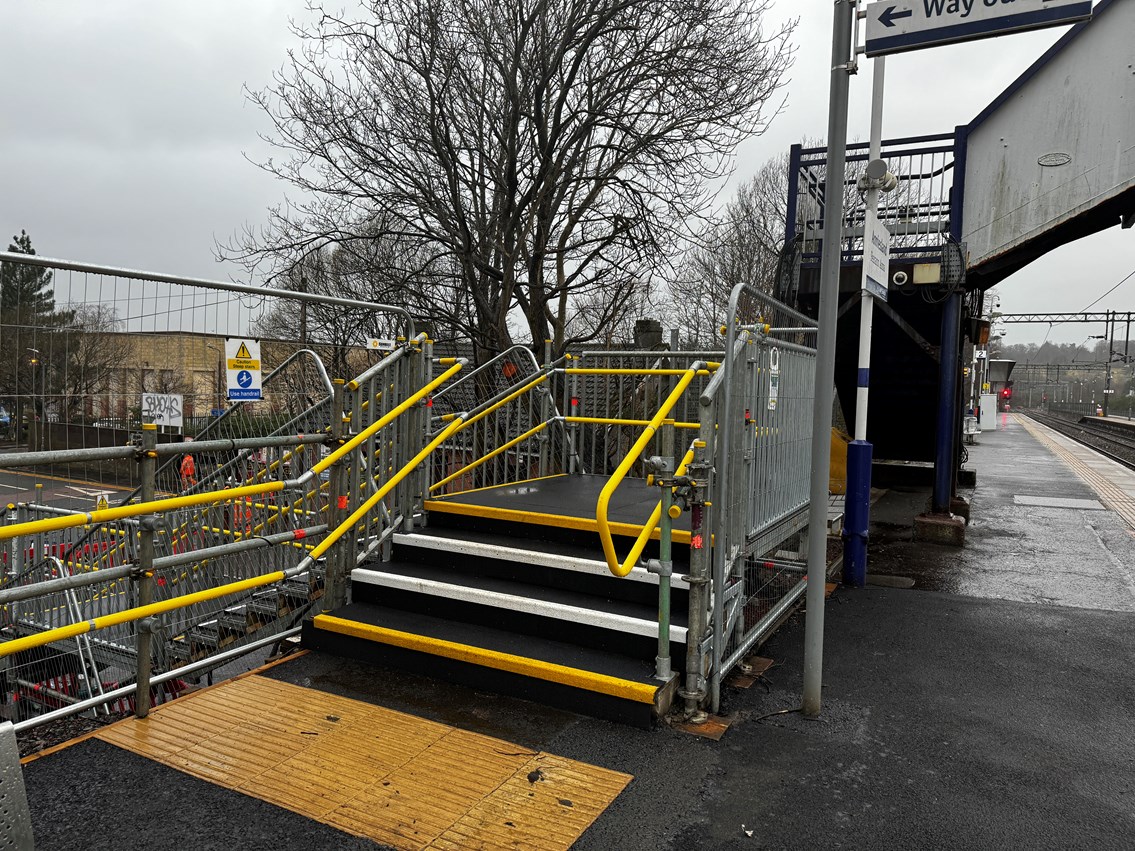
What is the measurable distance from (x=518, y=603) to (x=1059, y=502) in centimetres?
1122

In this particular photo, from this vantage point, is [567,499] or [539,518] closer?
[539,518]

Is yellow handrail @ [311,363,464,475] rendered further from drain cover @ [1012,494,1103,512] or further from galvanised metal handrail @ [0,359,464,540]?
drain cover @ [1012,494,1103,512]

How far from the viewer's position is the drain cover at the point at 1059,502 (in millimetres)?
11586

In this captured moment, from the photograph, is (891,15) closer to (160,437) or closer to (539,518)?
(539,518)

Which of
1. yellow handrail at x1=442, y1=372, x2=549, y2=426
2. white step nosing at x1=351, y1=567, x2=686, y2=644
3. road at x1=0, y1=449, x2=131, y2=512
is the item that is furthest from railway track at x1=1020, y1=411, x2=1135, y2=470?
road at x1=0, y1=449, x2=131, y2=512

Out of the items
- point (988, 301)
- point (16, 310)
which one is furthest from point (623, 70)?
point (988, 301)

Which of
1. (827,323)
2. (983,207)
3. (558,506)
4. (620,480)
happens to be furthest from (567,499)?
(983,207)

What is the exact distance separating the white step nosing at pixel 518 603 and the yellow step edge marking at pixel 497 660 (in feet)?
1.03

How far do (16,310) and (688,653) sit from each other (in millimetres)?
3654

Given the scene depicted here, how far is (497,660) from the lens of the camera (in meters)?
3.99

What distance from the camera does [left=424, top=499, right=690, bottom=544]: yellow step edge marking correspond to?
471 cm

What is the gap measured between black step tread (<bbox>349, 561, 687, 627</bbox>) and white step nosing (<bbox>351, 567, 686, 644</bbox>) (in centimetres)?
6

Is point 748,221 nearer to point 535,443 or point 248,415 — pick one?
point 535,443

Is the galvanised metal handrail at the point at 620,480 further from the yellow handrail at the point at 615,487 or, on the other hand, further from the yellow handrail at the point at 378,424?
the yellow handrail at the point at 378,424
